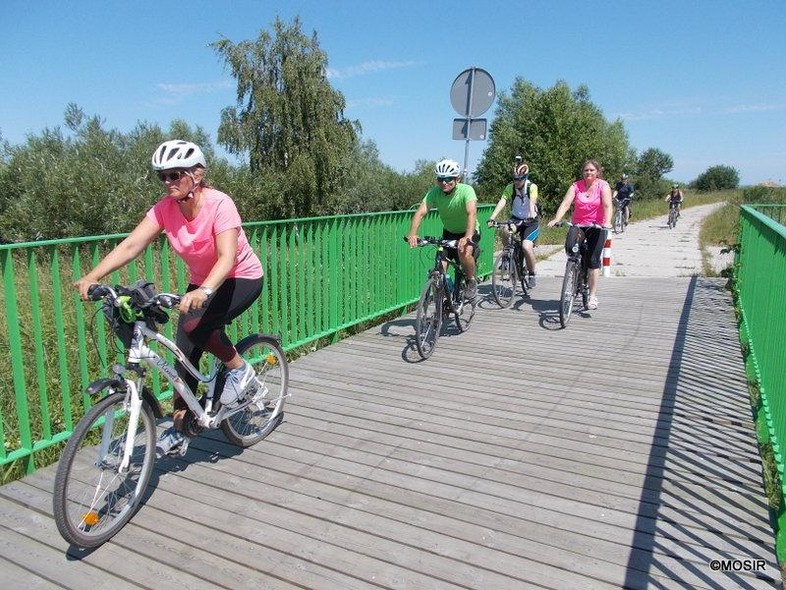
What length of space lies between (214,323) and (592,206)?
17.7ft

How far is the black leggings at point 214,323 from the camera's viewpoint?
11.4 ft

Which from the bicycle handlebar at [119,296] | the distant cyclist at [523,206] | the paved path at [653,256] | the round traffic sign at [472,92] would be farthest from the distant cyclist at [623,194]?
the bicycle handlebar at [119,296]

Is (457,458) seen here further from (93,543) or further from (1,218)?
(1,218)

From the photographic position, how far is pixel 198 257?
3.41m

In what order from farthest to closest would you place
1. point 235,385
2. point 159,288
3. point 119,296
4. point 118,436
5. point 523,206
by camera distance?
point 523,206 < point 159,288 < point 235,385 < point 118,436 < point 119,296

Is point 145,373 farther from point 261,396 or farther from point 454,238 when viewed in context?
point 454,238

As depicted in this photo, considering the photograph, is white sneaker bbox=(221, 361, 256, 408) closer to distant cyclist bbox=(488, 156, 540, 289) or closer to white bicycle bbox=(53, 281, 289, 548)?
white bicycle bbox=(53, 281, 289, 548)

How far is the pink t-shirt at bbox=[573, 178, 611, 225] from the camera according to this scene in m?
7.40

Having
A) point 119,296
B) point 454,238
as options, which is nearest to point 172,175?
point 119,296

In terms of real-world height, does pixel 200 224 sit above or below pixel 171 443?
above

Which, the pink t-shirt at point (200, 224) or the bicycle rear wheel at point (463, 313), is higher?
the pink t-shirt at point (200, 224)

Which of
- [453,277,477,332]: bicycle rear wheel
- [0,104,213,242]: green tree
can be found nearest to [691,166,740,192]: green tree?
[0,104,213,242]: green tree

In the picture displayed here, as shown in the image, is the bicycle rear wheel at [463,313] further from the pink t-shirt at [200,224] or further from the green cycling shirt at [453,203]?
the pink t-shirt at [200,224]

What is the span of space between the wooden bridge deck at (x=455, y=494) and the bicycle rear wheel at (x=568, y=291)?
5.14 feet
